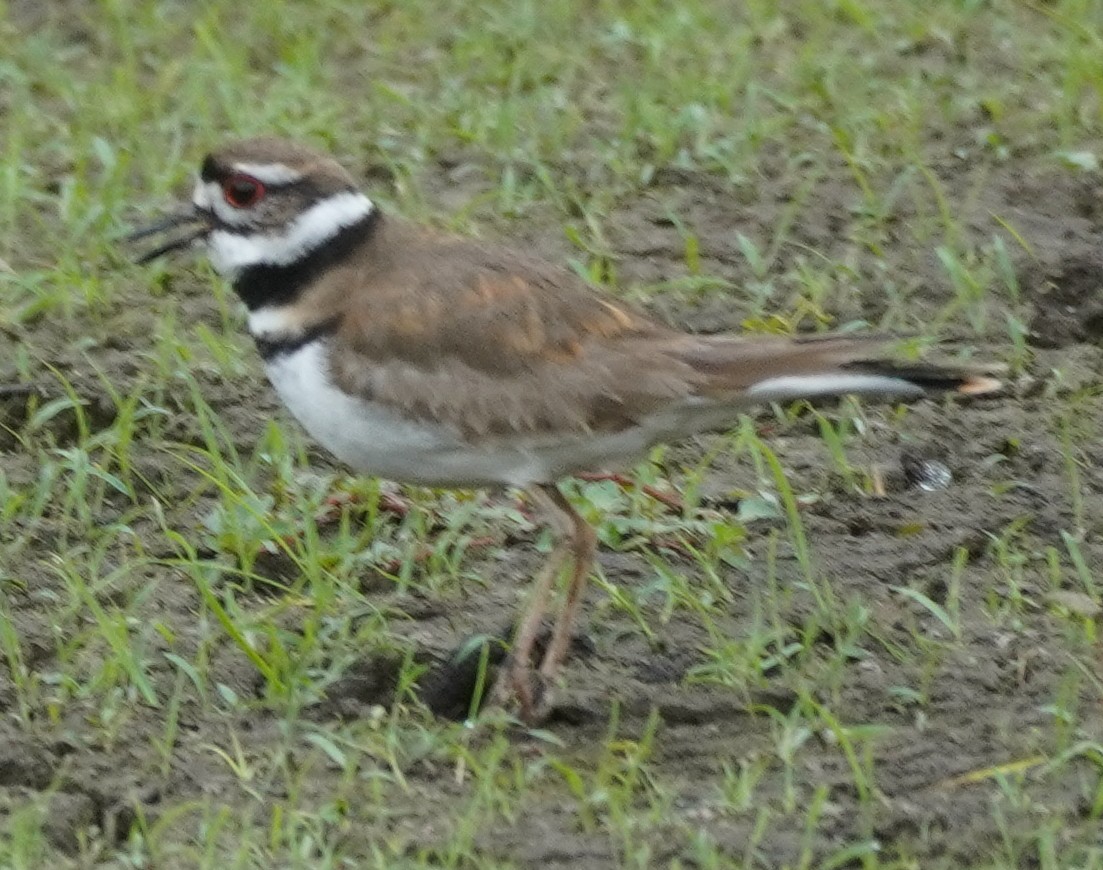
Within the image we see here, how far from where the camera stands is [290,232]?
17.6 feet

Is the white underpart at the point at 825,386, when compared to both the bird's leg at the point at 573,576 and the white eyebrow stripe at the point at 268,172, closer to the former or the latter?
the bird's leg at the point at 573,576

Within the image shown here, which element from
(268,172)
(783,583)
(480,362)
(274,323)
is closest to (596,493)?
(783,583)

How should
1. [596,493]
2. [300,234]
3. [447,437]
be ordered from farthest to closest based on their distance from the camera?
[596,493], [300,234], [447,437]

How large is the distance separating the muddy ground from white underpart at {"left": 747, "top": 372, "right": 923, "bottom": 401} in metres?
0.67

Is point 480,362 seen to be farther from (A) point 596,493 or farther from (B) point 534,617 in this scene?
(A) point 596,493

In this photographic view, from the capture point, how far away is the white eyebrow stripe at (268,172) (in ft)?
17.5

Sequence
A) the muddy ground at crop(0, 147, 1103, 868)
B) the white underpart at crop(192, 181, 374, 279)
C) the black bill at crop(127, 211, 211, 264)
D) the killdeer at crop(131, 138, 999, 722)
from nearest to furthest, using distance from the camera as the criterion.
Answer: the muddy ground at crop(0, 147, 1103, 868)
the killdeer at crop(131, 138, 999, 722)
the white underpart at crop(192, 181, 374, 279)
the black bill at crop(127, 211, 211, 264)

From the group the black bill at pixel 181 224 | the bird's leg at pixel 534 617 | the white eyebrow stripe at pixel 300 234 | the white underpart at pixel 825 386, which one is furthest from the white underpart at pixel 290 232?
the white underpart at pixel 825 386

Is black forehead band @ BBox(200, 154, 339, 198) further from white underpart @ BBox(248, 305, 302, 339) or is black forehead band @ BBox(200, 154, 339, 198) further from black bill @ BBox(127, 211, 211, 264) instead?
white underpart @ BBox(248, 305, 302, 339)

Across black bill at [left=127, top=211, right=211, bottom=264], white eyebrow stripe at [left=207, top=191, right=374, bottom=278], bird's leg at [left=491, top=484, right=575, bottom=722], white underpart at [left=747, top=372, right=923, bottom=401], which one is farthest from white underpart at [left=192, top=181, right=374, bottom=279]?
white underpart at [left=747, top=372, right=923, bottom=401]

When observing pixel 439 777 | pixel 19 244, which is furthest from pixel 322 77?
pixel 439 777

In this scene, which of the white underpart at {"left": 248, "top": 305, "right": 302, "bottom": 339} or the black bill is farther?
the black bill

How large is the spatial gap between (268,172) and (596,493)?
52.4 inches

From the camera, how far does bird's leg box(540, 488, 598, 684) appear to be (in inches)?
204
